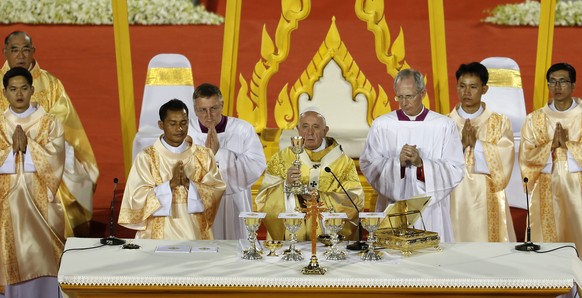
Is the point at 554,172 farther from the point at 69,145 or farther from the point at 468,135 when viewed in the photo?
the point at 69,145

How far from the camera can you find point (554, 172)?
7.90 m

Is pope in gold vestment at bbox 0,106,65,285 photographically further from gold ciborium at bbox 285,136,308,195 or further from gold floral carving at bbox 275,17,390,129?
gold floral carving at bbox 275,17,390,129

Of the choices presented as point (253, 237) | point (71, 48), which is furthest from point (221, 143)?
point (71, 48)

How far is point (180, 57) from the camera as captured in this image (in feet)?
31.3

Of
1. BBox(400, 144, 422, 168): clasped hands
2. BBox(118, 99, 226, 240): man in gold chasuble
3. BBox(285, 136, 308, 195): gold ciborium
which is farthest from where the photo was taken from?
BBox(400, 144, 422, 168): clasped hands

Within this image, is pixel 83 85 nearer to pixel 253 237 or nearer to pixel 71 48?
pixel 71 48

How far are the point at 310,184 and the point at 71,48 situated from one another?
819cm

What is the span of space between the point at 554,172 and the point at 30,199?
11.8 feet

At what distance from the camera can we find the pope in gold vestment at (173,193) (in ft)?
21.8

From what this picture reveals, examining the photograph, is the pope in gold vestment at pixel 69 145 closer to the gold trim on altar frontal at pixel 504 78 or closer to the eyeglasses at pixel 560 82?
the eyeglasses at pixel 560 82

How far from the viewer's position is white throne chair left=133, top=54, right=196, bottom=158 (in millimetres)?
9352

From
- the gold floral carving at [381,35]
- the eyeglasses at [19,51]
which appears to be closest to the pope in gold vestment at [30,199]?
the eyeglasses at [19,51]

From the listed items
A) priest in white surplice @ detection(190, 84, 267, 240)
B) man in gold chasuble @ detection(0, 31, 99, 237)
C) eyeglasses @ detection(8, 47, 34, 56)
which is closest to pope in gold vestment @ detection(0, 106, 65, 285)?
man in gold chasuble @ detection(0, 31, 99, 237)

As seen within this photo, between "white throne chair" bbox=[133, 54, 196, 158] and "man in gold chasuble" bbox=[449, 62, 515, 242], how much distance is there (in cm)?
256
